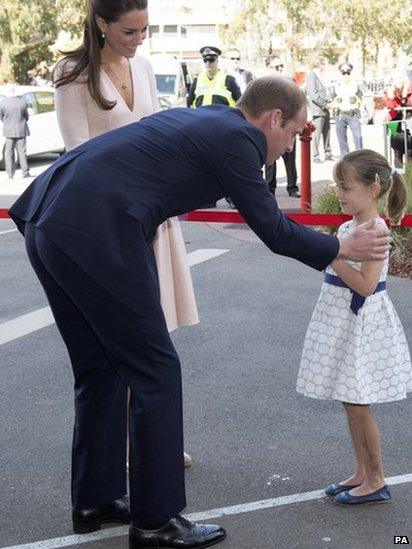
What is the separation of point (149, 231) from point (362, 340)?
1022mm

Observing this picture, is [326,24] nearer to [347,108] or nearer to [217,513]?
[347,108]

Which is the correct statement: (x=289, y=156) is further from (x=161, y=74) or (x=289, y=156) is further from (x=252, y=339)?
(x=161, y=74)

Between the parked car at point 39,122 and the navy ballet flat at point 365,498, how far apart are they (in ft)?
56.9

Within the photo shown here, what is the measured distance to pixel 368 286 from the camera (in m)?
4.05

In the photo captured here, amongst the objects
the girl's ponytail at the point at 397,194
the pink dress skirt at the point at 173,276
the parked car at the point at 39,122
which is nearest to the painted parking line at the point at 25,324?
the pink dress skirt at the point at 173,276

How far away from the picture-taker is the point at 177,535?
12.8ft

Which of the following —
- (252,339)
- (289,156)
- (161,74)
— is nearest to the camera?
(252,339)

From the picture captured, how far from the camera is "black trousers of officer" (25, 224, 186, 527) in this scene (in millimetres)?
3697

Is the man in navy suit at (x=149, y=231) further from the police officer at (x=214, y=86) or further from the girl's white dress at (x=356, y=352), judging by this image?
the police officer at (x=214, y=86)

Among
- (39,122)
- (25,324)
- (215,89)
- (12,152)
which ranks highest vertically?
(215,89)

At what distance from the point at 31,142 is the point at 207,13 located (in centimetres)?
8797

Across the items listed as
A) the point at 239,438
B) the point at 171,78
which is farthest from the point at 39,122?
the point at 239,438

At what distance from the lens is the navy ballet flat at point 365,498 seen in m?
4.28

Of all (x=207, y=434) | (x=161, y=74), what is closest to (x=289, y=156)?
(x=207, y=434)
